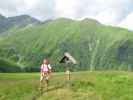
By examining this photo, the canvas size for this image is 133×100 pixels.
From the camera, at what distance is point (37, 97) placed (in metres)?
39.4

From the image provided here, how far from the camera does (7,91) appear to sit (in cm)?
4606

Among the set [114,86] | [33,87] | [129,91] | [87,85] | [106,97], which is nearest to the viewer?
[106,97]

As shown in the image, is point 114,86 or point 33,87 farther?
point 33,87

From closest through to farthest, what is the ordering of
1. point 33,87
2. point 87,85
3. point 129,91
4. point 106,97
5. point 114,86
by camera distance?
point 106,97 < point 129,91 < point 114,86 < point 87,85 < point 33,87

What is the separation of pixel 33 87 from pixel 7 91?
3196 mm

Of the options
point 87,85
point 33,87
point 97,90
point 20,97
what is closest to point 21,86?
point 33,87

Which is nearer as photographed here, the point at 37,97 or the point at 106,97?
the point at 106,97

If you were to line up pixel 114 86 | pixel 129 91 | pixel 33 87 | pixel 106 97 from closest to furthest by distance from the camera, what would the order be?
1. pixel 106 97
2. pixel 129 91
3. pixel 114 86
4. pixel 33 87

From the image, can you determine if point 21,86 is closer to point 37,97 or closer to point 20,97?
point 20,97

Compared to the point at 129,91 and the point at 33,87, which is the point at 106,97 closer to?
the point at 129,91

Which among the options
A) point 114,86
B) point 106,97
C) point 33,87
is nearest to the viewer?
point 106,97

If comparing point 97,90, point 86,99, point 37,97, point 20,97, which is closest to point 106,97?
point 86,99

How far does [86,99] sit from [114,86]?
19.4ft

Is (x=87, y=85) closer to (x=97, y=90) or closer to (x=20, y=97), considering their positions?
(x=97, y=90)
